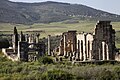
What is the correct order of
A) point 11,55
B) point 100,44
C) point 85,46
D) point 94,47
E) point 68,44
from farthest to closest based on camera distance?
point 68,44
point 85,46
point 11,55
point 94,47
point 100,44

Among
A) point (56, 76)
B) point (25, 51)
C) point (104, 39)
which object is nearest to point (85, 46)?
point (104, 39)

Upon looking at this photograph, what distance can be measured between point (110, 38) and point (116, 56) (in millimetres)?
2501

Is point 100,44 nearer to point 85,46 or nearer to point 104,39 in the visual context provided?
point 104,39

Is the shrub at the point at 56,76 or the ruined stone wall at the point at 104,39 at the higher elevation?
the ruined stone wall at the point at 104,39

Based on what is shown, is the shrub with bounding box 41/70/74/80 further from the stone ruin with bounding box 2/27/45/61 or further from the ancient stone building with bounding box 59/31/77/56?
the ancient stone building with bounding box 59/31/77/56

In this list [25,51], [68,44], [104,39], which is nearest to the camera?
[104,39]

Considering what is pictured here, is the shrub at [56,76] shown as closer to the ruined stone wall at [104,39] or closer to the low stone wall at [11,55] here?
the ruined stone wall at [104,39]

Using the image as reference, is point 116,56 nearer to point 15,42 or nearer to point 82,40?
point 82,40

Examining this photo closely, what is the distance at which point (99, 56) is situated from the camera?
177ft

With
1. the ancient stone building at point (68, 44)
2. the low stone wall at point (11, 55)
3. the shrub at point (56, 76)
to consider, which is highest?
the ancient stone building at point (68, 44)

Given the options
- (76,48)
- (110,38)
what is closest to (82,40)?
(76,48)

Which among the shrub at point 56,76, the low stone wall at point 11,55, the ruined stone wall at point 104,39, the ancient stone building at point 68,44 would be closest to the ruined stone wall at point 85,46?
the ruined stone wall at point 104,39

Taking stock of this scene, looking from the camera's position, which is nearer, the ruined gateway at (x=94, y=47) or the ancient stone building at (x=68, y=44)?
the ruined gateway at (x=94, y=47)

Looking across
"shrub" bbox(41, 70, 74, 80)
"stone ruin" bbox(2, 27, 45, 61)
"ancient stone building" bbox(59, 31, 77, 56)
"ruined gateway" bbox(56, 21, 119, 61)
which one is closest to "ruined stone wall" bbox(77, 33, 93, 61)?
"ruined gateway" bbox(56, 21, 119, 61)
